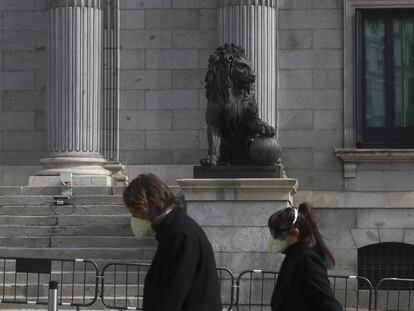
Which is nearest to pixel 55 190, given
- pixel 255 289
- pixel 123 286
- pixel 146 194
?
pixel 123 286

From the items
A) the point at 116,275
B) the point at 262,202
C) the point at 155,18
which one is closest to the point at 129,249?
the point at 116,275

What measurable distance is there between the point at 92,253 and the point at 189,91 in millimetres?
4714

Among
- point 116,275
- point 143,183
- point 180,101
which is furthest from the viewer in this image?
point 180,101

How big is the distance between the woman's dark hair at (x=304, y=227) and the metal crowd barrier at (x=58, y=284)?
28.5 ft

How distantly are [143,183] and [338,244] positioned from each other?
15.5m

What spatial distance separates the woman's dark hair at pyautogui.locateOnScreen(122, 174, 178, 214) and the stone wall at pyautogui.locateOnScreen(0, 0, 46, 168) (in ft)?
54.1

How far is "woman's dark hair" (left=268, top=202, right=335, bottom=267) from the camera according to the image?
28.7 ft

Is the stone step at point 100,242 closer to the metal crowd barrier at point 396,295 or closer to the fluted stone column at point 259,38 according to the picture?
the fluted stone column at point 259,38

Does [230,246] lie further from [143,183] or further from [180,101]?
[143,183]

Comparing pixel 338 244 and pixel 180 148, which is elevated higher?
pixel 180 148

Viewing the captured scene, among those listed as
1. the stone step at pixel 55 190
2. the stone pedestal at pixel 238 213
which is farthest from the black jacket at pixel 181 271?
the stone step at pixel 55 190

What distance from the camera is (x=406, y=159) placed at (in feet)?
74.8

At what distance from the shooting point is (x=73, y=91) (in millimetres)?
22641

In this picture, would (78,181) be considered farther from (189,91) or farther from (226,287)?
(226,287)
